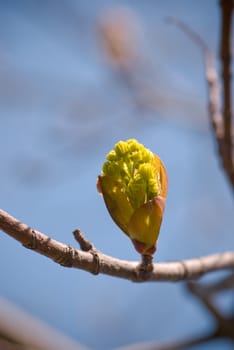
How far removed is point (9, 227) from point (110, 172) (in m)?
0.24

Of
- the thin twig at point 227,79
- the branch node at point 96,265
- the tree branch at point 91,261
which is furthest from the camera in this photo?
the thin twig at point 227,79

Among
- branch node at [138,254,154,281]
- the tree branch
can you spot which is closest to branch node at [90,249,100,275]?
the tree branch

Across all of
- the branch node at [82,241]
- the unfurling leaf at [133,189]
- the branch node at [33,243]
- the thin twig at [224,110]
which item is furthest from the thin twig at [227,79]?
the branch node at [33,243]

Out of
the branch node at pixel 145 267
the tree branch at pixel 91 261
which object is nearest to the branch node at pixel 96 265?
the tree branch at pixel 91 261

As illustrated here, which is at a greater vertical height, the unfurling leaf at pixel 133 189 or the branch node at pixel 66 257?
the unfurling leaf at pixel 133 189

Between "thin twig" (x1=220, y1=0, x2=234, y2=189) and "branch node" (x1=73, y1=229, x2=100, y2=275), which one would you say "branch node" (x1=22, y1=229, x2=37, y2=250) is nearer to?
"branch node" (x1=73, y1=229, x2=100, y2=275)

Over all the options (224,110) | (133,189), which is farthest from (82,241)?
(224,110)

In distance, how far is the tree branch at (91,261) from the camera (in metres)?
0.82

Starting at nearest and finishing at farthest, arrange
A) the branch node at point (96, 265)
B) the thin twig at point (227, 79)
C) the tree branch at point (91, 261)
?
the tree branch at point (91, 261) → the branch node at point (96, 265) → the thin twig at point (227, 79)

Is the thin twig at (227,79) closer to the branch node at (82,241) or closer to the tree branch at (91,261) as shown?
the tree branch at (91,261)

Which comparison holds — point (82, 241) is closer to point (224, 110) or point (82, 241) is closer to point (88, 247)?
point (88, 247)

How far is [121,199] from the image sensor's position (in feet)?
3.16

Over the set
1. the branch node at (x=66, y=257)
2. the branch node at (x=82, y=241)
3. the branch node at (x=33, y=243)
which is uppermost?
the branch node at (x=82, y=241)

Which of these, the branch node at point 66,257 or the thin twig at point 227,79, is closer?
the branch node at point 66,257
